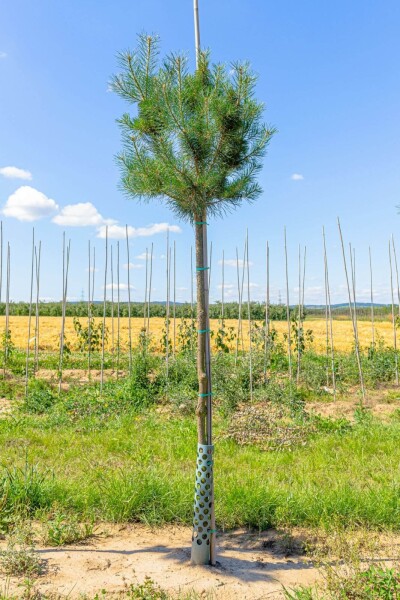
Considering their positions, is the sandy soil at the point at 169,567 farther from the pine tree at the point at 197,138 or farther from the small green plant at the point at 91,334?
the small green plant at the point at 91,334

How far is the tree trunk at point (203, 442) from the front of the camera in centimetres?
304

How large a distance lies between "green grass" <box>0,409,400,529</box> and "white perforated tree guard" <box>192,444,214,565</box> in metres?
0.63

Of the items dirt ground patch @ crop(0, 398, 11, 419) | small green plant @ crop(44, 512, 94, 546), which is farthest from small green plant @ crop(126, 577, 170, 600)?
dirt ground patch @ crop(0, 398, 11, 419)

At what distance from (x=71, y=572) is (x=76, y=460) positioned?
6.94 ft

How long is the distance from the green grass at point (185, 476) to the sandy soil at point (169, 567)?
0.23 metres

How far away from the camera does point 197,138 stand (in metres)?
3.06

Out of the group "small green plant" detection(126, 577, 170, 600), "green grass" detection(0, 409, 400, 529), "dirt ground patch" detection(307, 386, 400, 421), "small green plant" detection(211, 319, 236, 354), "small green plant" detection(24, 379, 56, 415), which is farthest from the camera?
"small green plant" detection(211, 319, 236, 354)

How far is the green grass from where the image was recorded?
3.62 meters

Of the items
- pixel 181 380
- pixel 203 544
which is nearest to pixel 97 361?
pixel 181 380

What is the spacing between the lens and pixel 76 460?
16.3 ft

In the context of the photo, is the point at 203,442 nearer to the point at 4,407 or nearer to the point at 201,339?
the point at 201,339

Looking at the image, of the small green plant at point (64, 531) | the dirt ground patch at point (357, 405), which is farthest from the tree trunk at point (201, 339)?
the dirt ground patch at point (357, 405)

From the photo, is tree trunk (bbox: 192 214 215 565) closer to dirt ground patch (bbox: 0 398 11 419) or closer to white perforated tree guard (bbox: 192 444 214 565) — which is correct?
white perforated tree guard (bbox: 192 444 214 565)

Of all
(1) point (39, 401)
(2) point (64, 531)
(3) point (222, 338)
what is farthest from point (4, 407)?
(2) point (64, 531)
